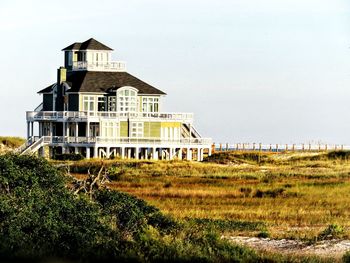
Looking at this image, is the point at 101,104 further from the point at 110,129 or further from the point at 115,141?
the point at 115,141

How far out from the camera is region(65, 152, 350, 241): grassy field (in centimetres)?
4372

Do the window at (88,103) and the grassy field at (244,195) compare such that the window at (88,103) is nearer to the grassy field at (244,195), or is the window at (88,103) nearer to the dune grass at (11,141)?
the dune grass at (11,141)

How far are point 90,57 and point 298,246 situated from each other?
75.8m

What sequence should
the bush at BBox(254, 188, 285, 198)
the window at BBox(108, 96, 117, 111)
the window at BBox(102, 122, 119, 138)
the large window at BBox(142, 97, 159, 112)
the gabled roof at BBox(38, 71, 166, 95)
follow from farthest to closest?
the large window at BBox(142, 97, 159, 112) → the window at BBox(108, 96, 117, 111) → the gabled roof at BBox(38, 71, 166, 95) → the window at BBox(102, 122, 119, 138) → the bush at BBox(254, 188, 285, 198)

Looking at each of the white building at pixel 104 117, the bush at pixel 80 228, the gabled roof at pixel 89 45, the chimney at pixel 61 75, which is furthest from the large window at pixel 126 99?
the bush at pixel 80 228

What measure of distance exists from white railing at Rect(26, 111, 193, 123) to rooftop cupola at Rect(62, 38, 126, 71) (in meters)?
5.98

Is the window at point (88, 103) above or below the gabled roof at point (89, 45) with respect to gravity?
below

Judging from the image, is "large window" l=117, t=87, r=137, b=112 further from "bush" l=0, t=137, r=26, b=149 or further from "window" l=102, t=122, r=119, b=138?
"bush" l=0, t=137, r=26, b=149

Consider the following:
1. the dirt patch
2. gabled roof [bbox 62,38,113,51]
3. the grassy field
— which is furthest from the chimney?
the dirt patch

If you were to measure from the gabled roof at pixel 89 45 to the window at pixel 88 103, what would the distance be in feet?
17.8

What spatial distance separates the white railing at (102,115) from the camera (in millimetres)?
105312

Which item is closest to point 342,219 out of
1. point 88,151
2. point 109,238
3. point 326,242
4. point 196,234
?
point 326,242

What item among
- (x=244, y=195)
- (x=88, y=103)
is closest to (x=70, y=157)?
(x=88, y=103)

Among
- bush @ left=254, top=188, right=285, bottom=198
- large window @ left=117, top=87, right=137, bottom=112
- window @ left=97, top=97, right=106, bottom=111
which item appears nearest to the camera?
bush @ left=254, top=188, right=285, bottom=198
